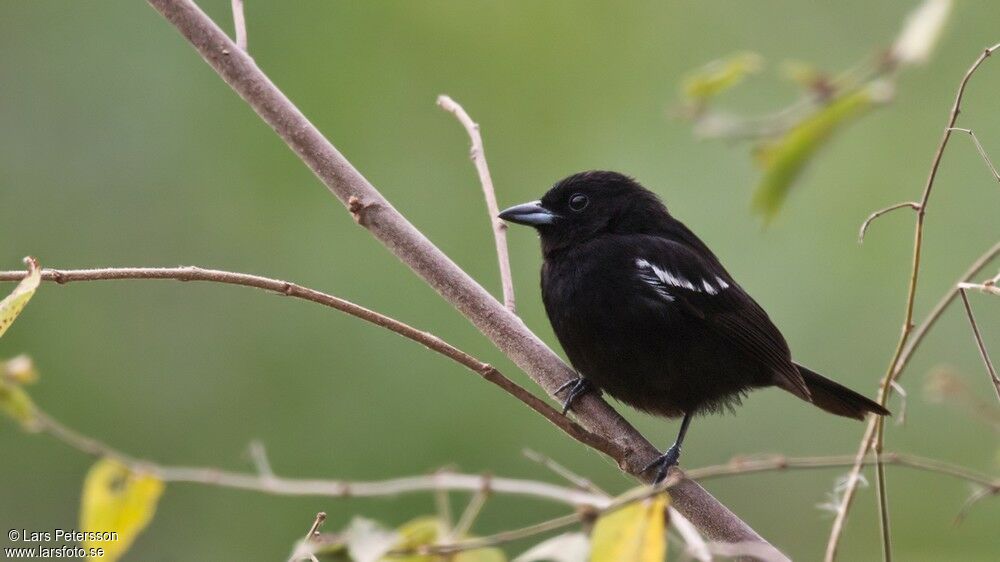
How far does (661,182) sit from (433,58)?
1456 millimetres

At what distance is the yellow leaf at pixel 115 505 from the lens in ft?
5.94

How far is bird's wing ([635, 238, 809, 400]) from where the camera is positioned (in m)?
3.57

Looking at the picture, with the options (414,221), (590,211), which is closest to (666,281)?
(590,211)

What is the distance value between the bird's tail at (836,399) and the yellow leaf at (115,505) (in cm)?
244

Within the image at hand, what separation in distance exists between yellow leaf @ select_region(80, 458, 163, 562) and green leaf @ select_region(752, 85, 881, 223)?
1.15m

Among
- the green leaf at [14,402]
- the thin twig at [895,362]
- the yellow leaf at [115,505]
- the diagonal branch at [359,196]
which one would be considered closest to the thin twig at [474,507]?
the yellow leaf at [115,505]

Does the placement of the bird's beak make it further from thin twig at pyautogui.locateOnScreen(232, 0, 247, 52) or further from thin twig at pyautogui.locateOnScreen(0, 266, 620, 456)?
thin twig at pyautogui.locateOnScreen(0, 266, 620, 456)

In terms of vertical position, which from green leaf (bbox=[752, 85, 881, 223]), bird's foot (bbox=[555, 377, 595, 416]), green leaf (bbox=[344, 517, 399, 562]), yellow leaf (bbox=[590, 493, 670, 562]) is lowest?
green leaf (bbox=[344, 517, 399, 562])

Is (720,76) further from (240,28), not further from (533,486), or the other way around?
(240,28)

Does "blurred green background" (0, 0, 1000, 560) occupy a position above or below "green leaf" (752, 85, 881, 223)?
above

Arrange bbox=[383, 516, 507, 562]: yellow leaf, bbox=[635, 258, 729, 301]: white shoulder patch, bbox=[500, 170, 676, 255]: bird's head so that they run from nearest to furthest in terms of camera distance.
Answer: bbox=[383, 516, 507, 562]: yellow leaf, bbox=[635, 258, 729, 301]: white shoulder patch, bbox=[500, 170, 676, 255]: bird's head

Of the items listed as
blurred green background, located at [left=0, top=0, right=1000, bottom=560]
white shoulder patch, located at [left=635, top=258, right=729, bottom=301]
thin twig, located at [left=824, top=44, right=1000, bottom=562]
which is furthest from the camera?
blurred green background, located at [left=0, top=0, right=1000, bottom=560]

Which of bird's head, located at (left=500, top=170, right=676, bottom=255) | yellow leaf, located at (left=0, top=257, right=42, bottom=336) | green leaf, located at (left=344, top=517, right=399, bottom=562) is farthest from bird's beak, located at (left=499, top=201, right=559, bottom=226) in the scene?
green leaf, located at (left=344, top=517, right=399, bottom=562)

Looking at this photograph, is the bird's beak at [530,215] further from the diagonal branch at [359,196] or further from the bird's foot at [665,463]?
the diagonal branch at [359,196]
